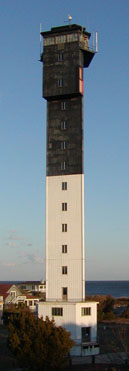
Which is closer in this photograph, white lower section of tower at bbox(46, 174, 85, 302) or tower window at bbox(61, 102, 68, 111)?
white lower section of tower at bbox(46, 174, 85, 302)

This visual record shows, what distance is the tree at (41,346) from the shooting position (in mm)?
39062

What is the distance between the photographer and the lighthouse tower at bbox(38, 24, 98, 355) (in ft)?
162

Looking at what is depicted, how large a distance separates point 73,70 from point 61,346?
30856 millimetres

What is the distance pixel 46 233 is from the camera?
52250 mm

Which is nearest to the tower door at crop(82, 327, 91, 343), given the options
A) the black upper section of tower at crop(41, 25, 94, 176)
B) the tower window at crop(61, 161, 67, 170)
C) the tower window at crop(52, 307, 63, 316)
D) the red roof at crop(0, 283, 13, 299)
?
the tower window at crop(52, 307, 63, 316)

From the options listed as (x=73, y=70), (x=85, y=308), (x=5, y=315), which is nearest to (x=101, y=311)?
(x=5, y=315)

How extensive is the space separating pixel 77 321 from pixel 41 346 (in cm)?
1040

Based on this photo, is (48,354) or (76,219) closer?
(48,354)

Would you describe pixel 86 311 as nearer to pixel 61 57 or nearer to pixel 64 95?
pixel 64 95

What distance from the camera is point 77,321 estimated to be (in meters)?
48.7

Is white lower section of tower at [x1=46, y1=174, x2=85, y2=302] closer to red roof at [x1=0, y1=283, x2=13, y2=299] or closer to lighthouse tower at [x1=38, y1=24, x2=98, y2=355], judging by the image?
lighthouse tower at [x1=38, y1=24, x2=98, y2=355]

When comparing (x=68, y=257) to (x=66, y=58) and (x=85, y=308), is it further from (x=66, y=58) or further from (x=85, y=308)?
(x=66, y=58)

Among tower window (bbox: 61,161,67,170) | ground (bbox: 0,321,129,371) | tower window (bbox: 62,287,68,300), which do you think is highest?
tower window (bbox: 61,161,67,170)

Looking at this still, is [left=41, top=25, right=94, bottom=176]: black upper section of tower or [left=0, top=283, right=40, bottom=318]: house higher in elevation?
[left=41, top=25, right=94, bottom=176]: black upper section of tower
